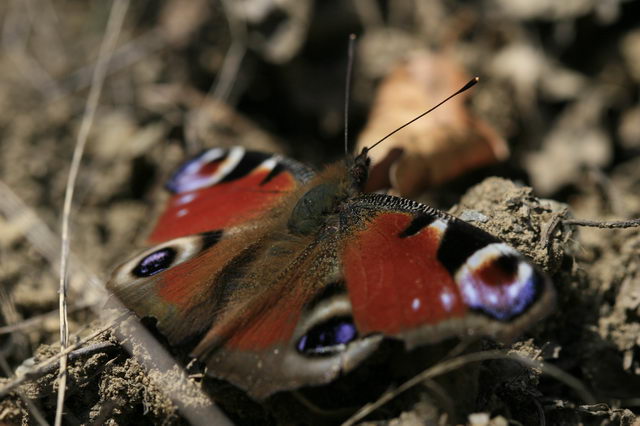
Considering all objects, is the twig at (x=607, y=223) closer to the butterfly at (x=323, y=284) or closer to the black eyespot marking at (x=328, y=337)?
the butterfly at (x=323, y=284)

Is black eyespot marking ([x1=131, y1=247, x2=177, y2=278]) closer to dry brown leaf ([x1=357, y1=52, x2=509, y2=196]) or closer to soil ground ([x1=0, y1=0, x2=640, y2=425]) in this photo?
soil ground ([x1=0, y1=0, x2=640, y2=425])

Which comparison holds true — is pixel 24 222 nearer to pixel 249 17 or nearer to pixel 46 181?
pixel 46 181

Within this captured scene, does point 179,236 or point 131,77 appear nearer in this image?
point 179,236

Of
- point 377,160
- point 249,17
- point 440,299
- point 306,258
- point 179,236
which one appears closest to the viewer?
point 440,299

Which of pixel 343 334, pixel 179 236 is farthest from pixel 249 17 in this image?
pixel 343 334

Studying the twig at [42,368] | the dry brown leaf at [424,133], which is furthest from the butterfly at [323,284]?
the dry brown leaf at [424,133]

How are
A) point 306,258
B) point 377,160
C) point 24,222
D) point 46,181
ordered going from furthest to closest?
point 46,181
point 24,222
point 377,160
point 306,258

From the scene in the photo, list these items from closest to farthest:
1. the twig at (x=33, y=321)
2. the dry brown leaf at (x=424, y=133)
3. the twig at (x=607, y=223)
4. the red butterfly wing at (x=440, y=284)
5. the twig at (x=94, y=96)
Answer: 1. the red butterfly wing at (x=440, y=284)
2. the twig at (x=607, y=223)
3. the twig at (x=33, y=321)
4. the twig at (x=94, y=96)
5. the dry brown leaf at (x=424, y=133)
